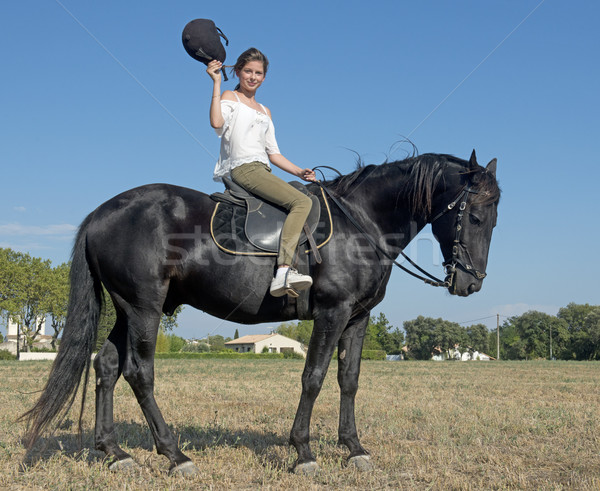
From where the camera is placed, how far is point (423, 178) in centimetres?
532

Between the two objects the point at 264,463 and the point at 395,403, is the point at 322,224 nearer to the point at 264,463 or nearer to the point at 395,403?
the point at 264,463

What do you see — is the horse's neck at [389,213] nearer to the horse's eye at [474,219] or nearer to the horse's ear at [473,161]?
the horse's eye at [474,219]

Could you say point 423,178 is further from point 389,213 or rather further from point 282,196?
point 282,196

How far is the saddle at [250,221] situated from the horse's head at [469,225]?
4.45 ft

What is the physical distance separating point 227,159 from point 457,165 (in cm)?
240

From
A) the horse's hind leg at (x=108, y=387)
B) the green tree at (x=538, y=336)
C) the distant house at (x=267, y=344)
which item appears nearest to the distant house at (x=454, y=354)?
the green tree at (x=538, y=336)

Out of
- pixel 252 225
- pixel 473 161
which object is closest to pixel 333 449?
pixel 252 225

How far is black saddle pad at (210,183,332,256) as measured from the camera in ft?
16.3

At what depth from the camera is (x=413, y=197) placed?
5.32 meters

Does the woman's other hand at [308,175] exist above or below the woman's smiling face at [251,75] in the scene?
below

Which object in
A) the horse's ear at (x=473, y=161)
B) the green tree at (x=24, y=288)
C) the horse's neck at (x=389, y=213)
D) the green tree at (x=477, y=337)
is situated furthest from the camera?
the green tree at (x=477, y=337)

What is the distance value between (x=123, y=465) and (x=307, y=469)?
1.81 m

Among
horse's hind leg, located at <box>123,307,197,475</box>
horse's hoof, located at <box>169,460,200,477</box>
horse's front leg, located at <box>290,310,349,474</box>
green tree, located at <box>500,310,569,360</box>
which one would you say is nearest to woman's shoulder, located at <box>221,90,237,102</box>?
horse's hind leg, located at <box>123,307,197,475</box>

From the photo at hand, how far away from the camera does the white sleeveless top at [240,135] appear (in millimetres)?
5250
